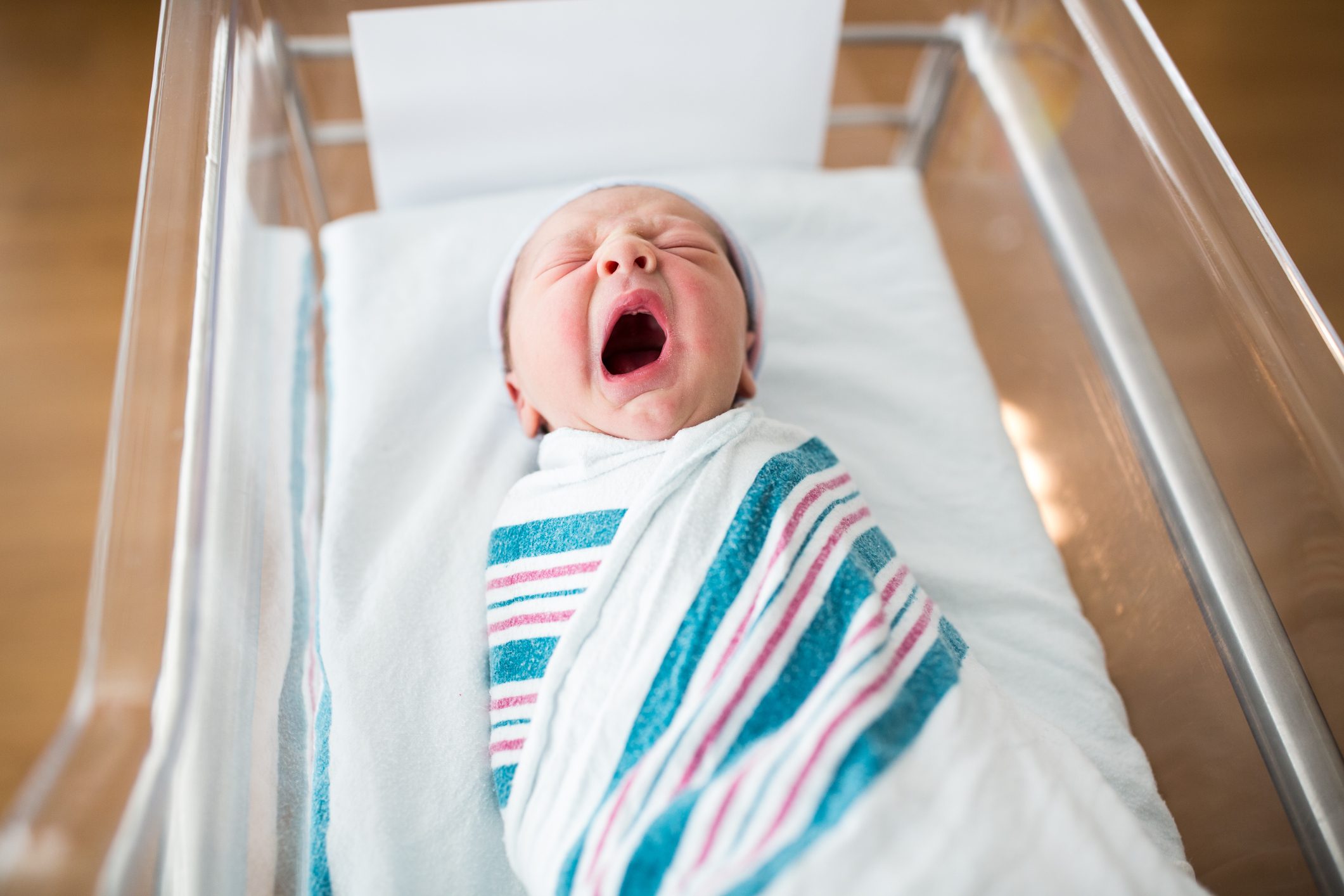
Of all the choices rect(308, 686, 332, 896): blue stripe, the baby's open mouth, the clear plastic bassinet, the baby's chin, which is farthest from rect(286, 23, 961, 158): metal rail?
rect(308, 686, 332, 896): blue stripe

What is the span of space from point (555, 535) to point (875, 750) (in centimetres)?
31

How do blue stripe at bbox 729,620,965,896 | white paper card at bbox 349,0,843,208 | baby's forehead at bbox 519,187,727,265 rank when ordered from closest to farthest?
1. blue stripe at bbox 729,620,965,896
2. baby's forehead at bbox 519,187,727,265
3. white paper card at bbox 349,0,843,208

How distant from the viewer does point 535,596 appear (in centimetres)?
78

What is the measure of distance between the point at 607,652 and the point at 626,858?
144mm

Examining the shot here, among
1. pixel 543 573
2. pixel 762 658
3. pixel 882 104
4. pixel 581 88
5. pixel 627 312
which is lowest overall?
pixel 762 658

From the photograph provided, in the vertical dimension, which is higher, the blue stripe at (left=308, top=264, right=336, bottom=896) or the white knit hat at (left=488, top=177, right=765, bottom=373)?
the white knit hat at (left=488, top=177, right=765, bottom=373)

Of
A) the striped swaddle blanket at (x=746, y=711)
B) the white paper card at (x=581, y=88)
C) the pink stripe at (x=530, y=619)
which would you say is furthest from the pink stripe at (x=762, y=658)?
the white paper card at (x=581, y=88)

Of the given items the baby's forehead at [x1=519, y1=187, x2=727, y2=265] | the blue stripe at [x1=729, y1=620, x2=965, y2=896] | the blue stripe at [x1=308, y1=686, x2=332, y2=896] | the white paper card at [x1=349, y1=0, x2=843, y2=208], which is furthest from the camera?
the white paper card at [x1=349, y1=0, x2=843, y2=208]

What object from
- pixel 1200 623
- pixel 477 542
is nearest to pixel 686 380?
pixel 477 542

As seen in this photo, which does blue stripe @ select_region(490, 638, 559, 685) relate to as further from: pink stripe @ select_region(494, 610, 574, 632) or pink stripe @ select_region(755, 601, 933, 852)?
pink stripe @ select_region(755, 601, 933, 852)

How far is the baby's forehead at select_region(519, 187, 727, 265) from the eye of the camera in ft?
2.86

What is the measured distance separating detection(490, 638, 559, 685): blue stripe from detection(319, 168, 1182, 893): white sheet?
0.04 metres

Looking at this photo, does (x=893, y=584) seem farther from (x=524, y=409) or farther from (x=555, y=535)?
(x=524, y=409)

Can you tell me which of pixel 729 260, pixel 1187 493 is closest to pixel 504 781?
pixel 729 260
